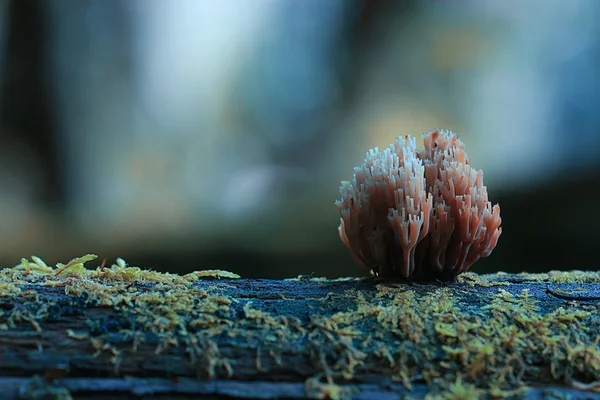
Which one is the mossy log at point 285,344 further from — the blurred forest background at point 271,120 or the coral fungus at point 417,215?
the blurred forest background at point 271,120

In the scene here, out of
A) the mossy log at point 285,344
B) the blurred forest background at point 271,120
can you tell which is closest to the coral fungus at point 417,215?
the mossy log at point 285,344

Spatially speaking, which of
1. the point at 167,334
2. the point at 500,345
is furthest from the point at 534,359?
the point at 167,334

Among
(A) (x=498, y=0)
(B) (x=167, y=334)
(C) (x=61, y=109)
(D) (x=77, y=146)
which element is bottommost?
(B) (x=167, y=334)

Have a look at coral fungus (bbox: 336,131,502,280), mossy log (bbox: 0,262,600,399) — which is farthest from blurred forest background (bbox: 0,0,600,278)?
mossy log (bbox: 0,262,600,399)

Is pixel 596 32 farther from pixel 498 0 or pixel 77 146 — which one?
pixel 77 146

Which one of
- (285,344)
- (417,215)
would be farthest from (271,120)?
(285,344)

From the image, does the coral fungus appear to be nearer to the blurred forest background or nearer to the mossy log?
the mossy log

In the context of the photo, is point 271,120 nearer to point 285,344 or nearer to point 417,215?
point 417,215
